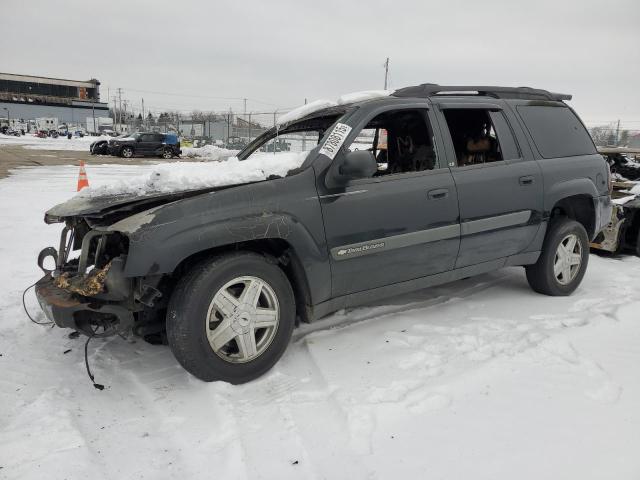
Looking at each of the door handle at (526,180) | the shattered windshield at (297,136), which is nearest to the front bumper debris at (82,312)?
the shattered windshield at (297,136)

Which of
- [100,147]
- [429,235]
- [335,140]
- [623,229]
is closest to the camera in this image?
[335,140]

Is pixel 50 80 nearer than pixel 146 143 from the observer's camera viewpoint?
No

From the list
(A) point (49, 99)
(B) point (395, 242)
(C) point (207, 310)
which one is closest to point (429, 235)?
(B) point (395, 242)

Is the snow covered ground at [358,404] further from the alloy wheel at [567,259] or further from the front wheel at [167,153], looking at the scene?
the front wheel at [167,153]

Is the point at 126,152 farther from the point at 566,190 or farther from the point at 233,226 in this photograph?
the point at 233,226

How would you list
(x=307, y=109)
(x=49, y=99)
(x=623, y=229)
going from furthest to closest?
(x=49, y=99) < (x=623, y=229) < (x=307, y=109)

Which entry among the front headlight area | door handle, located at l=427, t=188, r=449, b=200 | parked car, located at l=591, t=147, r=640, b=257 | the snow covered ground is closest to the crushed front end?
the front headlight area

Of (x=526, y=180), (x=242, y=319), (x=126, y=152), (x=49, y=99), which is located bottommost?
(x=242, y=319)

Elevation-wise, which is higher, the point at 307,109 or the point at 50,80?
the point at 50,80

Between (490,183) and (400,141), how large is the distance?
899mm

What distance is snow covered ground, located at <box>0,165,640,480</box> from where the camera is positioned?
224 cm

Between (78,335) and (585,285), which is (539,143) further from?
(78,335)

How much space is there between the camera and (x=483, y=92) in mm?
4207

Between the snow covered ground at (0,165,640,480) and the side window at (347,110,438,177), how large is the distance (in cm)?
127
